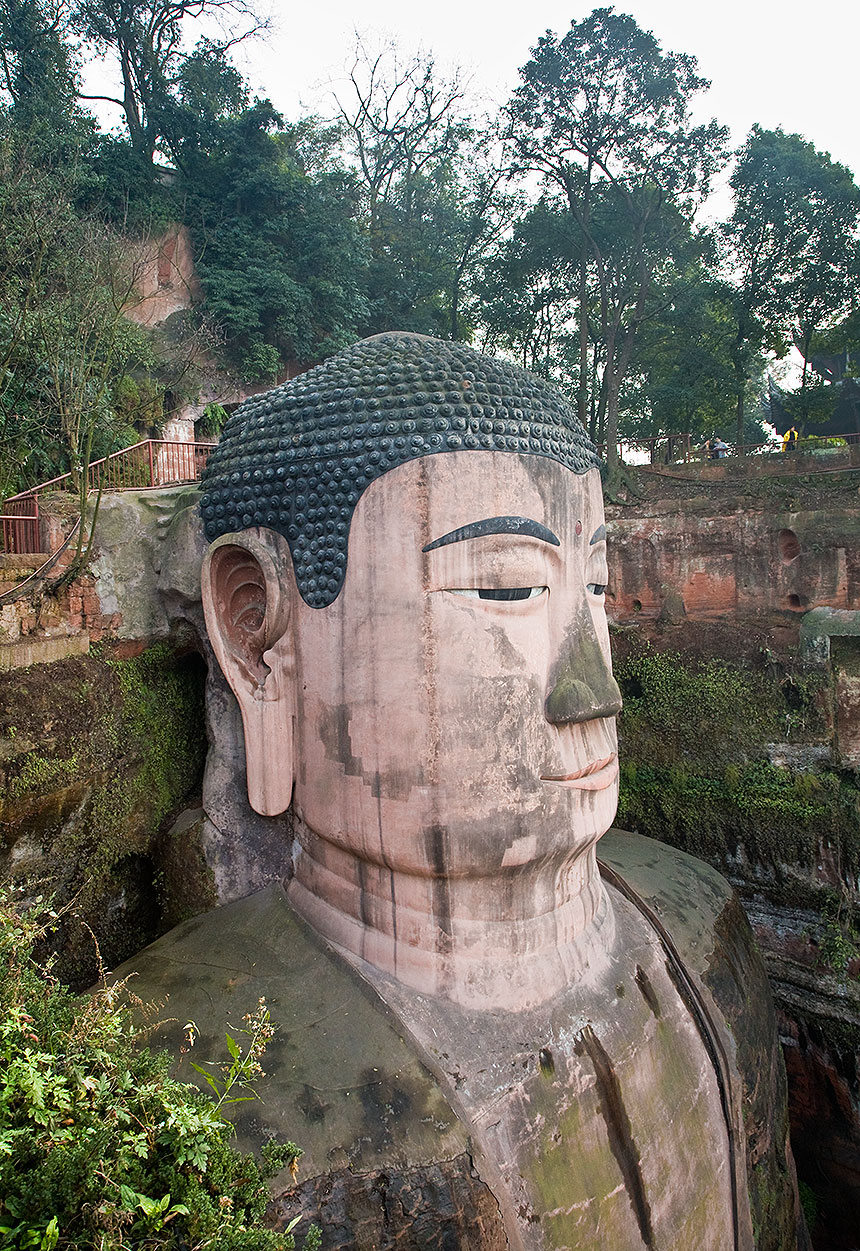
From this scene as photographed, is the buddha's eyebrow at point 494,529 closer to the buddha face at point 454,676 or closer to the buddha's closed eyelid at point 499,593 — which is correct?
the buddha face at point 454,676

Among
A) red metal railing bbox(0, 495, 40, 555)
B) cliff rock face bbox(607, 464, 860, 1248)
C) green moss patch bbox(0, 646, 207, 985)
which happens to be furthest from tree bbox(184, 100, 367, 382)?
green moss patch bbox(0, 646, 207, 985)

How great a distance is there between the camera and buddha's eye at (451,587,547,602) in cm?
357

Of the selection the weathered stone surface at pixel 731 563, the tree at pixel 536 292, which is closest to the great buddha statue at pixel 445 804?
the weathered stone surface at pixel 731 563

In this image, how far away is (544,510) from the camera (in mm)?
3727

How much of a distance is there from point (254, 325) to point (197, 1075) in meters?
20.7

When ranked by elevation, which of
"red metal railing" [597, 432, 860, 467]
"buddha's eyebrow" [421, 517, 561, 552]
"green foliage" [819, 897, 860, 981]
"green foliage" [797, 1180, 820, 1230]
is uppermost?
"red metal railing" [597, 432, 860, 467]

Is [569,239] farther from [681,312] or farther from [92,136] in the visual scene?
[92,136]

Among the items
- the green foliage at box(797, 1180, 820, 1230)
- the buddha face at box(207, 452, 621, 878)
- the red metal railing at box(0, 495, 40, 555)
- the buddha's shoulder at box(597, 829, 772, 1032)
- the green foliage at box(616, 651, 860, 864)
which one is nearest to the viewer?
the buddha face at box(207, 452, 621, 878)

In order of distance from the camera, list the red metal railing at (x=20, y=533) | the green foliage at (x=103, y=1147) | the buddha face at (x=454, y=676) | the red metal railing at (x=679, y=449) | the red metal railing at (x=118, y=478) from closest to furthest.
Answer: the green foliage at (x=103, y=1147)
the buddha face at (x=454, y=676)
the red metal railing at (x=118, y=478)
the red metal railing at (x=20, y=533)
the red metal railing at (x=679, y=449)

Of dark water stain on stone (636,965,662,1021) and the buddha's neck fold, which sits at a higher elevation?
the buddha's neck fold

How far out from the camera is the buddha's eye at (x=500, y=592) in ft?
11.7

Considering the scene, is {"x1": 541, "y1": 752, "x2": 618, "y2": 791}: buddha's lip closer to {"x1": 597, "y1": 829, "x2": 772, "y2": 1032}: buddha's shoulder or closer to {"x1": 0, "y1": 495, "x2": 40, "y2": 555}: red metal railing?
{"x1": 597, "y1": 829, "x2": 772, "y2": 1032}: buddha's shoulder

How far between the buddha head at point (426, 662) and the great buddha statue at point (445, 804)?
13 millimetres

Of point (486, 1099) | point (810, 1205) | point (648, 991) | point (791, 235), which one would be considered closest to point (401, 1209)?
point (486, 1099)
